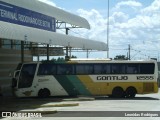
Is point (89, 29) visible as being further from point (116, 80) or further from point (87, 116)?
point (87, 116)

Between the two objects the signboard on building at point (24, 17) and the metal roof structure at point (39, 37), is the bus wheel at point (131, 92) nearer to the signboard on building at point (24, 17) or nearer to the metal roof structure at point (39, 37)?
the metal roof structure at point (39, 37)

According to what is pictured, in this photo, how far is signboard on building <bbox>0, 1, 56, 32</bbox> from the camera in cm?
3148

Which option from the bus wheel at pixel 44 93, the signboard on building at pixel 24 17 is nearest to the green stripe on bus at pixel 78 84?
the bus wheel at pixel 44 93

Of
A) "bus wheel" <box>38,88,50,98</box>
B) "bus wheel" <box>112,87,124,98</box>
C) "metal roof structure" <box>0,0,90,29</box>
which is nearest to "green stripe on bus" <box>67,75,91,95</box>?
"bus wheel" <box>38,88,50,98</box>

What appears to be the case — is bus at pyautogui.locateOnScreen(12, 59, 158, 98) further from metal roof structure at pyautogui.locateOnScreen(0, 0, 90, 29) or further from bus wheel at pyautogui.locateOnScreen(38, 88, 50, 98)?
metal roof structure at pyautogui.locateOnScreen(0, 0, 90, 29)

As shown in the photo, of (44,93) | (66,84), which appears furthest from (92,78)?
(44,93)

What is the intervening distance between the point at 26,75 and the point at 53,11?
11.5m

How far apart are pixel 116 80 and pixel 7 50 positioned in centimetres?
1158

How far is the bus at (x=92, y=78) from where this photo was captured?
1241 inches

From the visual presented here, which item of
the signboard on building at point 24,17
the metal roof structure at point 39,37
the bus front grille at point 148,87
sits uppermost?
the signboard on building at point 24,17

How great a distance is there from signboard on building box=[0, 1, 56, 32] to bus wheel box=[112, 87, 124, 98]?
8.63 m

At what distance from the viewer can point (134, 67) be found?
3219cm

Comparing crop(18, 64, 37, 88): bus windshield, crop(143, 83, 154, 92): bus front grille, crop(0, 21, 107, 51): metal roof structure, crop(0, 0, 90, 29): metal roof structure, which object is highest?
crop(0, 0, 90, 29): metal roof structure

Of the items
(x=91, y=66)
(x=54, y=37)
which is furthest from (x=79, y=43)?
(x=54, y=37)
